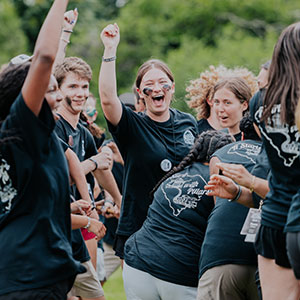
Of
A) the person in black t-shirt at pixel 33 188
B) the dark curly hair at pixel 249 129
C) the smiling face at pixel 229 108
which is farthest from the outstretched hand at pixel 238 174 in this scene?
the smiling face at pixel 229 108

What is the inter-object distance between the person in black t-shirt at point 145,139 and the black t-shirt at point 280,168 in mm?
1921

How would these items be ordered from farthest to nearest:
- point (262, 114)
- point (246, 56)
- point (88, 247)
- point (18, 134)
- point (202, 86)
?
point (246, 56) → point (202, 86) → point (88, 247) → point (262, 114) → point (18, 134)

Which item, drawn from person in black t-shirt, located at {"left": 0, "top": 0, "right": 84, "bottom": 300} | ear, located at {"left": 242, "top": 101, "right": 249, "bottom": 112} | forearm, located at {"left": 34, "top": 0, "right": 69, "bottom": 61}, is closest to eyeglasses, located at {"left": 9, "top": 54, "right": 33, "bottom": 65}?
person in black t-shirt, located at {"left": 0, "top": 0, "right": 84, "bottom": 300}

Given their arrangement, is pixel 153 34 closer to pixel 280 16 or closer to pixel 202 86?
pixel 280 16

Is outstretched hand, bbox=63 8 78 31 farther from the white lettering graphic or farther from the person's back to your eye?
the person's back

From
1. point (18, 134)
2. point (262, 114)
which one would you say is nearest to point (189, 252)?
point (262, 114)

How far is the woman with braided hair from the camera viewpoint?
4766 mm

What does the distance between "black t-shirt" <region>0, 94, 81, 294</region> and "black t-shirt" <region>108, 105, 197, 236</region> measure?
2003 mm

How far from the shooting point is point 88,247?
610 centimetres

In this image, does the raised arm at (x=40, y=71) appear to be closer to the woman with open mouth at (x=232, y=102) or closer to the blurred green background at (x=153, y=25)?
the woman with open mouth at (x=232, y=102)

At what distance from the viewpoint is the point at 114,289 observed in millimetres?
9227

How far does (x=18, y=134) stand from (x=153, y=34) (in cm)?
3434

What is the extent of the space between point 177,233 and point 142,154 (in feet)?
3.80

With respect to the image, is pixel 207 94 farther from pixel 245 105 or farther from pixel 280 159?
pixel 280 159
